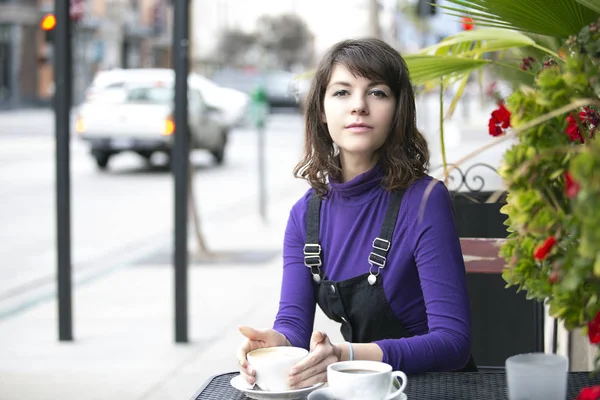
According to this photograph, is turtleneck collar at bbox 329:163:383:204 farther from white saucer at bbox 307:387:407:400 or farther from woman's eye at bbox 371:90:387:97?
white saucer at bbox 307:387:407:400

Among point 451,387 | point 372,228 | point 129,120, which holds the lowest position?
point 129,120

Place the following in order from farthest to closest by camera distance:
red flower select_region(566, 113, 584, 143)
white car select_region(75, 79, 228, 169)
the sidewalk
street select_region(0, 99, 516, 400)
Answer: white car select_region(75, 79, 228, 169), street select_region(0, 99, 516, 400), the sidewalk, red flower select_region(566, 113, 584, 143)

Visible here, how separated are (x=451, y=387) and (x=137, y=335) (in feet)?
12.6

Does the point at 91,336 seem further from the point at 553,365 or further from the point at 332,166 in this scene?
the point at 553,365

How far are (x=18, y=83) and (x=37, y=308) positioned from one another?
118ft

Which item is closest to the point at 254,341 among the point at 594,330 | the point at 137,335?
the point at 594,330

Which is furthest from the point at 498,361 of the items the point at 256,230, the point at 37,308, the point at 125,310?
the point at 256,230

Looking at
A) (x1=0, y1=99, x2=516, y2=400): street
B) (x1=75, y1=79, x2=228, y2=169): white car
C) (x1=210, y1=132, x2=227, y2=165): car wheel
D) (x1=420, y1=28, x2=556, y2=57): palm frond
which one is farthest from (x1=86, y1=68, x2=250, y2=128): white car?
(x1=420, y1=28, x2=556, y2=57): palm frond

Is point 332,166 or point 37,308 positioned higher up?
point 332,166

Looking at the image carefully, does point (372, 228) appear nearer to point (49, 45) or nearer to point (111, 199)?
point (111, 199)

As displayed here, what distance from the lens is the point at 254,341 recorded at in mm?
2053

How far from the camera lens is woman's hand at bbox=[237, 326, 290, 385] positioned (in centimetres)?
188

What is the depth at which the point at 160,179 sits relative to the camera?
15359 millimetres

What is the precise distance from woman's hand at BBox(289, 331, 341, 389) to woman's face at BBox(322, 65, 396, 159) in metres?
0.59
